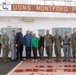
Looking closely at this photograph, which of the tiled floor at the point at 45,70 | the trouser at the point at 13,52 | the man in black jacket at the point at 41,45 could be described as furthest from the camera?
the trouser at the point at 13,52

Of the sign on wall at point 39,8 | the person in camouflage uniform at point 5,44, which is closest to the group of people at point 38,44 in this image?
the person in camouflage uniform at point 5,44

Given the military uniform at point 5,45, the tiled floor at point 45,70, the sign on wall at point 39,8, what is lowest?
the tiled floor at point 45,70

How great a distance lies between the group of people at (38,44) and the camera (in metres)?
14.9

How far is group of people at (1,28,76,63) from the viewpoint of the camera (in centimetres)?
1490

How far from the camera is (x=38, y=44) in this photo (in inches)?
604

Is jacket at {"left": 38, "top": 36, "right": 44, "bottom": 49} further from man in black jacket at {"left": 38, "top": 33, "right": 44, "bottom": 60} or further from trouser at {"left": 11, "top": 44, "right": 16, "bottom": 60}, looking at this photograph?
trouser at {"left": 11, "top": 44, "right": 16, "bottom": 60}

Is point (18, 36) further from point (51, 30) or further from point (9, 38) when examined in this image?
point (51, 30)

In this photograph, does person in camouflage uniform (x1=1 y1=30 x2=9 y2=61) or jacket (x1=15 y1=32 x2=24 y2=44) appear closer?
jacket (x1=15 y1=32 x2=24 y2=44)

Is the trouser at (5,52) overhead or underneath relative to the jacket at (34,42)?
underneath

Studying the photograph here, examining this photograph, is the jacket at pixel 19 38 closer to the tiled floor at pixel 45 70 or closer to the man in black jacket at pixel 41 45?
the man in black jacket at pixel 41 45

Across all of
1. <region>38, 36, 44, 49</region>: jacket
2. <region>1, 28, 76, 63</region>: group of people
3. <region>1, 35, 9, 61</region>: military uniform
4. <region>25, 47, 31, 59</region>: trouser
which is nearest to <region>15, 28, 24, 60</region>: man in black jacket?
<region>1, 28, 76, 63</region>: group of people

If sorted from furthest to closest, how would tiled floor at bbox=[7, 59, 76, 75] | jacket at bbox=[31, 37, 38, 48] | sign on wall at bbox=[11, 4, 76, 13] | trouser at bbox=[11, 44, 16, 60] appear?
sign on wall at bbox=[11, 4, 76, 13], trouser at bbox=[11, 44, 16, 60], jacket at bbox=[31, 37, 38, 48], tiled floor at bbox=[7, 59, 76, 75]

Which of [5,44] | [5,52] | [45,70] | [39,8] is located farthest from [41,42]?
[45,70]

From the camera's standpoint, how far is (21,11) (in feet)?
57.4
